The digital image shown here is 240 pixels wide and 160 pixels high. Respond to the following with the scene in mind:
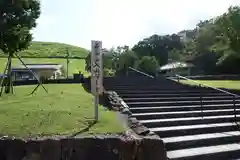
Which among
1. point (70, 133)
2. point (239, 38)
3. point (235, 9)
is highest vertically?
point (235, 9)

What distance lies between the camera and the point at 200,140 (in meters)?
6.23

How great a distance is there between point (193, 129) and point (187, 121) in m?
0.60

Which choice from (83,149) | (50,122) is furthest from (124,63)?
(83,149)

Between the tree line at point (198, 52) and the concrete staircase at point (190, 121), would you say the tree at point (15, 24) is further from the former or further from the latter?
the tree line at point (198, 52)

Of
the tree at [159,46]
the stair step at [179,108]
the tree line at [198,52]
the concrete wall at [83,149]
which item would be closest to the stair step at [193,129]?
the stair step at [179,108]

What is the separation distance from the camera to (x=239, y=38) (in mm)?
20516

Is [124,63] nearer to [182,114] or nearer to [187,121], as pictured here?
[182,114]

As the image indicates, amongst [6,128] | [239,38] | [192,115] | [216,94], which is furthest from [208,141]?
[239,38]

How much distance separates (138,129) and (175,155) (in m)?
0.84

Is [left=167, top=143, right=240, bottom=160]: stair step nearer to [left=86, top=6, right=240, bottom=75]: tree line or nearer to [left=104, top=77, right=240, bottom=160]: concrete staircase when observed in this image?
[left=104, top=77, right=240, bottom=160]: concrete staircase

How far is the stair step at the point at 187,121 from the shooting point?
6971mm

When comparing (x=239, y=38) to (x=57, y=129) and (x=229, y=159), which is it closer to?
(x=229, y=159)

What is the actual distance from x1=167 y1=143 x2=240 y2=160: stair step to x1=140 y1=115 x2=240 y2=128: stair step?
1.23 m

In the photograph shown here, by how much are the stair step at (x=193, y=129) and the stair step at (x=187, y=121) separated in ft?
0.68
